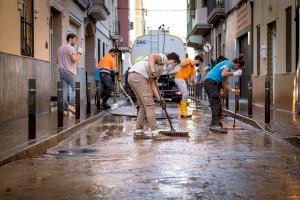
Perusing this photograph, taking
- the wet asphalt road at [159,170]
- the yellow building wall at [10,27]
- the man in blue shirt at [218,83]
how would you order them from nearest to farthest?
1. the wet asphalt road at [159,170]
2. the man in blue shirt at [218,83]
3. the yellow building wall at [10,27]

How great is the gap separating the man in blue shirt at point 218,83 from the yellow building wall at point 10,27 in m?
4.34

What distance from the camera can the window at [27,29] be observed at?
1434cm

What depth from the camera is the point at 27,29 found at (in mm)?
14844

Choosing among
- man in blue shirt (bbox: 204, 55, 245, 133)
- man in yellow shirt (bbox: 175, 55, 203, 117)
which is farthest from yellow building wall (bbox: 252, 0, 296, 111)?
man in blue shirt (bbox: 204, 55, 245, 133)

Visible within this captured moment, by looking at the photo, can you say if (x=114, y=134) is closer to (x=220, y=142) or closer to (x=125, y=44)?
(x=220, y=142)

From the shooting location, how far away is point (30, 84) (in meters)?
9.13

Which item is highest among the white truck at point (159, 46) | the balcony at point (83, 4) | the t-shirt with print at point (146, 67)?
the balcony at point (83, 4)

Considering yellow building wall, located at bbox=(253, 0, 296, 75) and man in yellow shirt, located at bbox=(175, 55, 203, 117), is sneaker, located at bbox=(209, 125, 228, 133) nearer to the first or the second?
man in yellow shirt, located at bbox=(175, 55, 203, 117)

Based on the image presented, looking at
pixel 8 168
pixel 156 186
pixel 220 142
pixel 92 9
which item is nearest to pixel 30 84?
pixel 8 168

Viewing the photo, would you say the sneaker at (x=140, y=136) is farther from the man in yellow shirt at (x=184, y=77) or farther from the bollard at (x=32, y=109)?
the man in yellow shirt at (x=184, y=77)

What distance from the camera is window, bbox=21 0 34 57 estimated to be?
47.0 ft

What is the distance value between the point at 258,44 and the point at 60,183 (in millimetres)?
17353

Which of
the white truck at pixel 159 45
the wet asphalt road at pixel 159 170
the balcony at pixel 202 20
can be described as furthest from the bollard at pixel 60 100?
the balcony at pixel 202 20

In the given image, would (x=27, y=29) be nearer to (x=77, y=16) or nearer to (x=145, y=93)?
(x=145, y=93)
